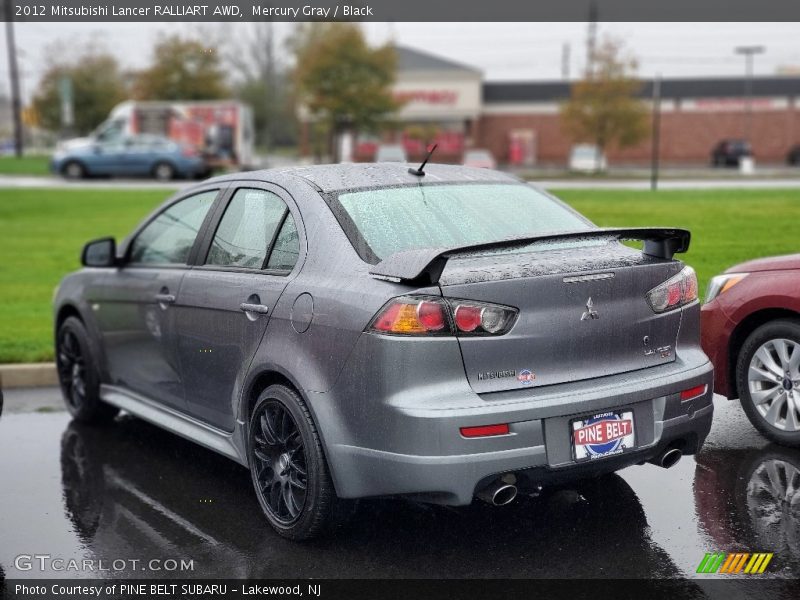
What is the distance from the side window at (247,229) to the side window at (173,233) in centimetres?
28

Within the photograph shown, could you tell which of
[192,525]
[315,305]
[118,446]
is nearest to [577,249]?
[315,305]

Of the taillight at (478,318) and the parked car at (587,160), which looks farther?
the parked car at (587,160)

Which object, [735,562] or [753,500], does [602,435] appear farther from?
[753,500]

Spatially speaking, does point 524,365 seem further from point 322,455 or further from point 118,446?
point 118,446

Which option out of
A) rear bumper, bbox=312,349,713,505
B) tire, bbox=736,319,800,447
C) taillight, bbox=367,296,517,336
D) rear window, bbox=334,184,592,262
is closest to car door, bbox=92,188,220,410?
rear window, bbox=334,184,592,262

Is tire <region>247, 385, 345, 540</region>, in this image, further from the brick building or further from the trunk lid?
the brick building

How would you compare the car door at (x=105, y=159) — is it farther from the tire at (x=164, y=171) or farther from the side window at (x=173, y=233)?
the side window at (x=173, y=233)

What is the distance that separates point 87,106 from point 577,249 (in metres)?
62.3

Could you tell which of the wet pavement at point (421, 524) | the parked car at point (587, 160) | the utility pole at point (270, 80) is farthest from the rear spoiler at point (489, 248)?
the utility pole at point (270, 80)

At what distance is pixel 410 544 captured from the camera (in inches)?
179

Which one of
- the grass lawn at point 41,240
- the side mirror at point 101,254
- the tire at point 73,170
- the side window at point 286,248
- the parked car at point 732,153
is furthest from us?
the parked car at point 732,153

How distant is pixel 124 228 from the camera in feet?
60.3

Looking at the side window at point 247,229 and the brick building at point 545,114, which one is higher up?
the brick building at point 545,114

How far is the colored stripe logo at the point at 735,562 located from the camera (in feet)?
13.5
